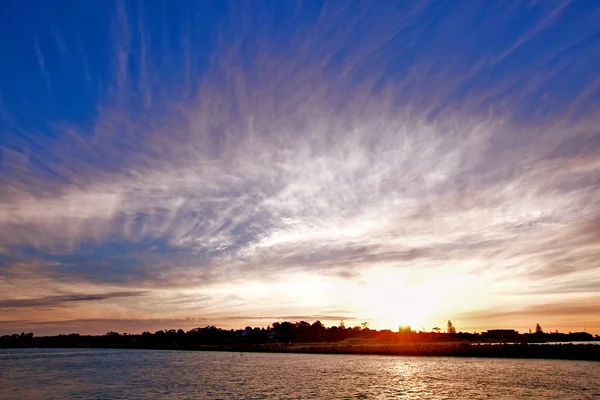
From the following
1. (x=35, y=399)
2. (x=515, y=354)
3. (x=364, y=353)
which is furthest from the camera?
(x=364, y=353)

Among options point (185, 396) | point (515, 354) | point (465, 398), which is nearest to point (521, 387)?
point (465, 398)

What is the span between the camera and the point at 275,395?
61625 mm

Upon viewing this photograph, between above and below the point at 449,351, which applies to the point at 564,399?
below

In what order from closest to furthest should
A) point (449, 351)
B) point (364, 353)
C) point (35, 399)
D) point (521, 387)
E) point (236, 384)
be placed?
point (35, 399) < point (521, 387) < point (236, 384) < point (449, 351) < point (364, 353)

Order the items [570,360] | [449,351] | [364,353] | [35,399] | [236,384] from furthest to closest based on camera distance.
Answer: [364,353] < [449,351] < [570,360] < [236,384] < [35,399]

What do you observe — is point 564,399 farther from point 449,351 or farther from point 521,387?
point 449,351

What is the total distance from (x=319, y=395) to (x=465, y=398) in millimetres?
20853

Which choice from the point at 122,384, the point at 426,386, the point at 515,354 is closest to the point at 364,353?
the point at 515,354

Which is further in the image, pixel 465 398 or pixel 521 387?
pixel 521 387

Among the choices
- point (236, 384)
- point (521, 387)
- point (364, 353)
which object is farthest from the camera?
point (364, 353)

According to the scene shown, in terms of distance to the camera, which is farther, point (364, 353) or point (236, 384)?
point (364, 353)

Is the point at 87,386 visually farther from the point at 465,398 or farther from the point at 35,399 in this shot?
the point at 465,398

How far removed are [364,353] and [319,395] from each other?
483ft

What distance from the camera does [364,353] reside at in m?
199
